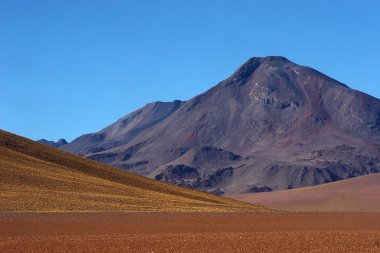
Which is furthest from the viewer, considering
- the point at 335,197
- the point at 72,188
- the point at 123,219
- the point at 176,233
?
the point at 335,197

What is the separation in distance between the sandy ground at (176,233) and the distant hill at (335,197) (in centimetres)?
8952

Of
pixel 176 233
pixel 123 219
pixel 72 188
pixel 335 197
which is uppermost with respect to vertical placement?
pixel 335 197

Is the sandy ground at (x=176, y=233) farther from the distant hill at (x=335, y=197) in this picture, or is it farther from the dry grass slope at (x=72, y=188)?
the distant hill at (x=335, y=197)

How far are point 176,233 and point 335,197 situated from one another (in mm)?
124608

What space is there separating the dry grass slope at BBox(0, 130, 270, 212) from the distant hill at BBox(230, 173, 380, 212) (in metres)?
63.4

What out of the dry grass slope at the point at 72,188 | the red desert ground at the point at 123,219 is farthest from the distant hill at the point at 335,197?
the red desert ground at the point at 123,219

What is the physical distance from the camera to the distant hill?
159125mm

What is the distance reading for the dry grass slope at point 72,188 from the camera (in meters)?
71.5

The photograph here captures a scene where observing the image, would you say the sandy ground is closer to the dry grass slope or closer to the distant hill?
the dry grass slope

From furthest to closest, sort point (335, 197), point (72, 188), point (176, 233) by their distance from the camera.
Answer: point (335, 197) < point (72, 188) < point (176, 233)

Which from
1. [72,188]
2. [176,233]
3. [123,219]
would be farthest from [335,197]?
[176,233]

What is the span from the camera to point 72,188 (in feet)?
270

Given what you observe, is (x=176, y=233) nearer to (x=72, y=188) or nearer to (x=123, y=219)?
(x=123, y=219)

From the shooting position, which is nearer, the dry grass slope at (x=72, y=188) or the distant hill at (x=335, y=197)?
the dry grass slope at (x=72, y=188)
